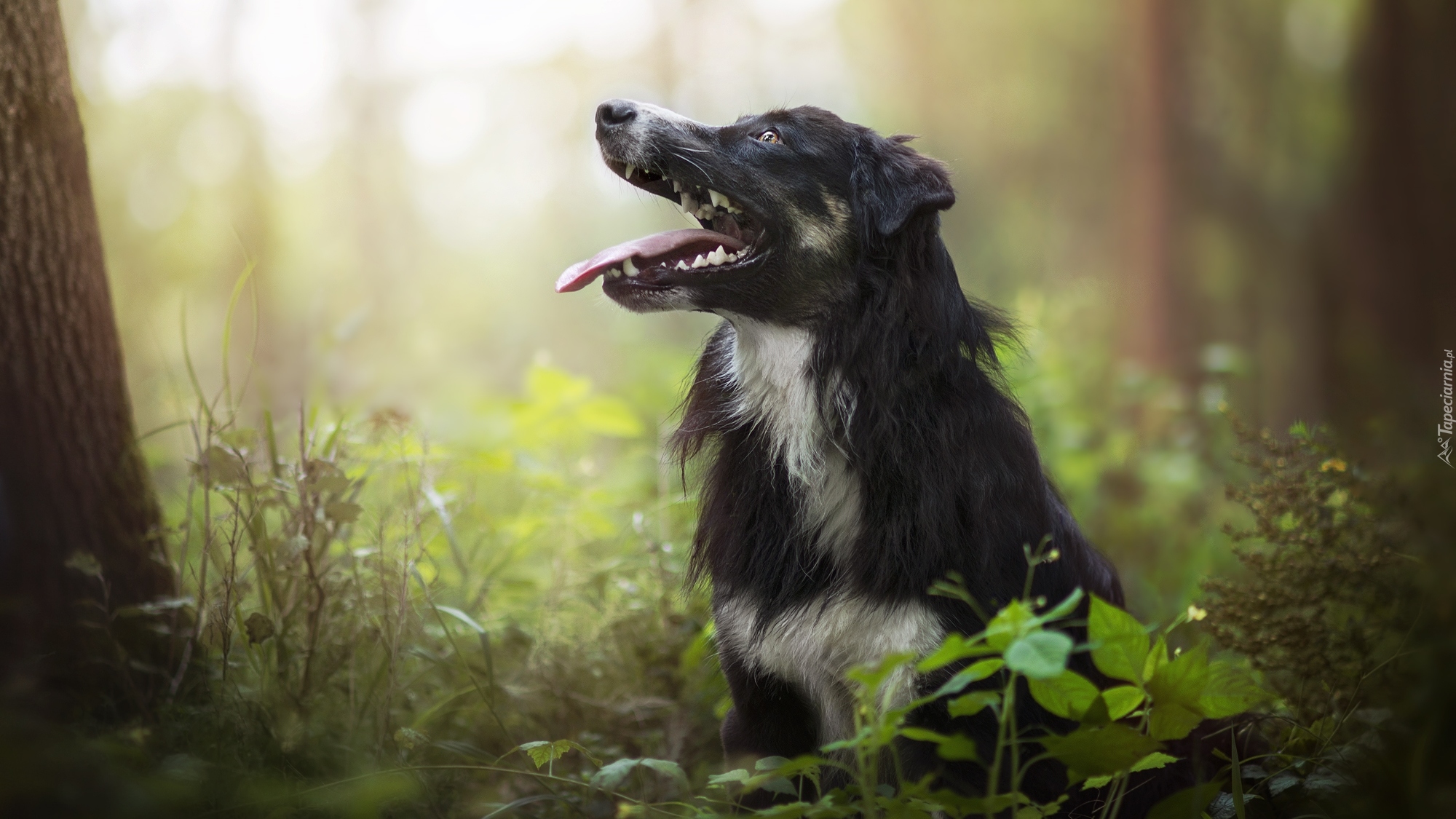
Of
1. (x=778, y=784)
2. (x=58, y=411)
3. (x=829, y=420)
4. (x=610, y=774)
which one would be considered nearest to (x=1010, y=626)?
(x=778, y=784)

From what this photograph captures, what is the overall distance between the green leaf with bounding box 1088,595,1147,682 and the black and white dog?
469mm

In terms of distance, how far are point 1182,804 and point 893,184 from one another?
1798 millimetres

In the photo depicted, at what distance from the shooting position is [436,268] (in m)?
19.7

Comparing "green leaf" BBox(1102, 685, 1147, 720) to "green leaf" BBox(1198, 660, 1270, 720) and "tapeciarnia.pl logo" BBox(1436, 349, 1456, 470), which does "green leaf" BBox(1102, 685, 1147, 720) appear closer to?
"green leaf" BBox(1198, 660, 1270, 720)

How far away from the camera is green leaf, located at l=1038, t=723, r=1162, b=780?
1863mm

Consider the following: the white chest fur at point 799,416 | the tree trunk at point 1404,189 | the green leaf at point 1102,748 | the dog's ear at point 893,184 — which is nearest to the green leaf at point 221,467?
the white chest fur at point 799,416

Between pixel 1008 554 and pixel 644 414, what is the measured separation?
5.43 metres

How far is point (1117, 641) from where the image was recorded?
1936 mm

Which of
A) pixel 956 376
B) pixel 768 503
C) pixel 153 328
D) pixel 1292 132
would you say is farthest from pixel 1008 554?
pixel 1292 132

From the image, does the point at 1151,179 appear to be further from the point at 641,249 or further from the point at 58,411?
the point at 58,411

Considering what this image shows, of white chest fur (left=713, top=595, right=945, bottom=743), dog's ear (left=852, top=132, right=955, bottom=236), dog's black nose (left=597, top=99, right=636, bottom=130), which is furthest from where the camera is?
dog's black nose (left=597, top=99, right=636, bottom=130)

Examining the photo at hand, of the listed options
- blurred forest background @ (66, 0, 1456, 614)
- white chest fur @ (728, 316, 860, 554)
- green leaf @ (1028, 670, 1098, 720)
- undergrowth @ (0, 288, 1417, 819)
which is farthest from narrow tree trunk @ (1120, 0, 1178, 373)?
green leaf @ (1028, 670, 1098, 720)

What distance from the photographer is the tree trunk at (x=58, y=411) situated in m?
2.81

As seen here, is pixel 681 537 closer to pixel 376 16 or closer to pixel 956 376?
pixel 956 376
